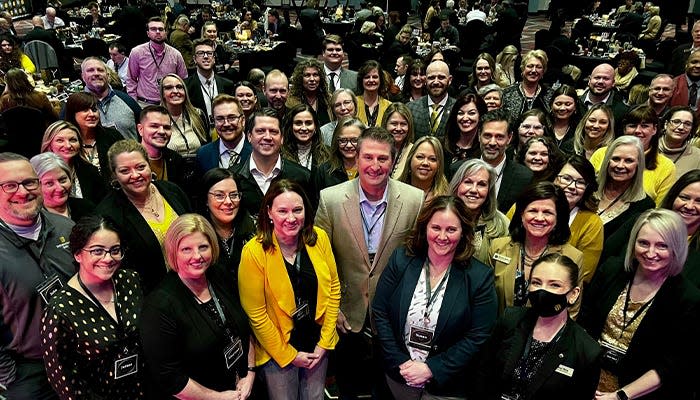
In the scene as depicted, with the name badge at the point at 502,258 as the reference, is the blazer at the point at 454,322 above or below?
below

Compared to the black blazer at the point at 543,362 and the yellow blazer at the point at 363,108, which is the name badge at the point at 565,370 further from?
the yellow blazer at the point at 363,108

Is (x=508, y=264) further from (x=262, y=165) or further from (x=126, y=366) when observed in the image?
(x=126, y=366)

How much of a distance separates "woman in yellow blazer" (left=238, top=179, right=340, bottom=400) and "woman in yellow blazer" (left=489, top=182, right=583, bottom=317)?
2.92 feet

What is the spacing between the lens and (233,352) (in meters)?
2.39

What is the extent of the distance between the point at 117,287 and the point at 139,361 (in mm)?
344

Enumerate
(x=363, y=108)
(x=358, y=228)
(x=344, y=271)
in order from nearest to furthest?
1. (x=358, y=228)
2. (x=344, y=271)
3. (x=363, y=108)

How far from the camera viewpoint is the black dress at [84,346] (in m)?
2.05

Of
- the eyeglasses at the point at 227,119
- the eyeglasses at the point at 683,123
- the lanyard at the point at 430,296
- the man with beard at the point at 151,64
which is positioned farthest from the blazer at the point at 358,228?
the man with beard at the point at 151,64

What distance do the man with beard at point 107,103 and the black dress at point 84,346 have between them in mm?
2787

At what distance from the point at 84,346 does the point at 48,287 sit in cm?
42

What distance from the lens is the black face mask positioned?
2.11 meters

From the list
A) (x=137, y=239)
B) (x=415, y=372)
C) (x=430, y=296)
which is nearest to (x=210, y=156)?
(x=137, y=239)

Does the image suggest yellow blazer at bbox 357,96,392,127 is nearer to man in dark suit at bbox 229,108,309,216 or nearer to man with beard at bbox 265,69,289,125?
man with beard at bbox 265,69,289,125

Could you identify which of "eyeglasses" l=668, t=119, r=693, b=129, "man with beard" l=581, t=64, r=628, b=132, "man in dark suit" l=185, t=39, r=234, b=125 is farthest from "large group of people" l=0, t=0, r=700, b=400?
"man in dark suit" l=185, t=39, r=234, b=125
